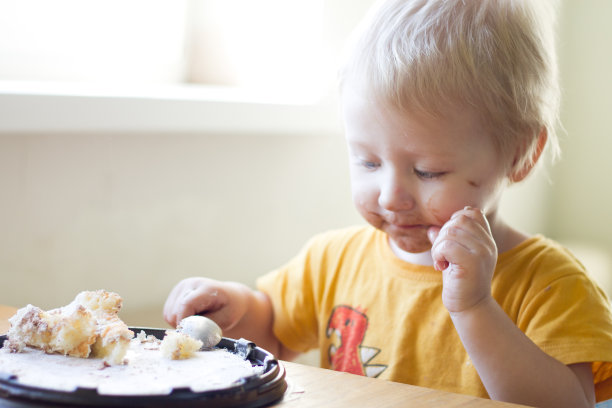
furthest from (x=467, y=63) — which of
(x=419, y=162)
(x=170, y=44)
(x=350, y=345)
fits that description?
(x=170, y=44)

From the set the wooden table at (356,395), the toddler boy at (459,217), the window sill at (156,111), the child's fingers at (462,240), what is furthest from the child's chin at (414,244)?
the window sill at (156,111)

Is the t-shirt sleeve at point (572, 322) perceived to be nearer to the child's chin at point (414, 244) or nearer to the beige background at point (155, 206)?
the child's chin at point (414, 244)

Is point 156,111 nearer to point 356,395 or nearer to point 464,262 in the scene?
point 464,262

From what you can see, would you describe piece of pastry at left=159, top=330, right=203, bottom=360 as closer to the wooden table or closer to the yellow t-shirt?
the wooden table

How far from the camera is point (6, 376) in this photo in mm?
503

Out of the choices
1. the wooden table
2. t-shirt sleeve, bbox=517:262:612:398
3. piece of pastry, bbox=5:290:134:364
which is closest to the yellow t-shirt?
t-shirt sleeve, bbox=517:262:612:398

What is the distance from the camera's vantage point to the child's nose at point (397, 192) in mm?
857

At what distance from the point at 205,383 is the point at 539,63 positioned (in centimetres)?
60

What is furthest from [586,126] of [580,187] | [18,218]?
[18,218]

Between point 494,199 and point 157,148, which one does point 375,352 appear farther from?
point 157,148

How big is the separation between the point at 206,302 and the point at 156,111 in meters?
0.41

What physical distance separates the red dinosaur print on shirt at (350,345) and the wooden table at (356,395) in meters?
0.39

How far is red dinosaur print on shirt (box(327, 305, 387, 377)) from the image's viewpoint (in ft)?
3.20

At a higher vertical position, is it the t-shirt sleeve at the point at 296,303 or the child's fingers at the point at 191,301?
the child's fingers at the point at 191,301
